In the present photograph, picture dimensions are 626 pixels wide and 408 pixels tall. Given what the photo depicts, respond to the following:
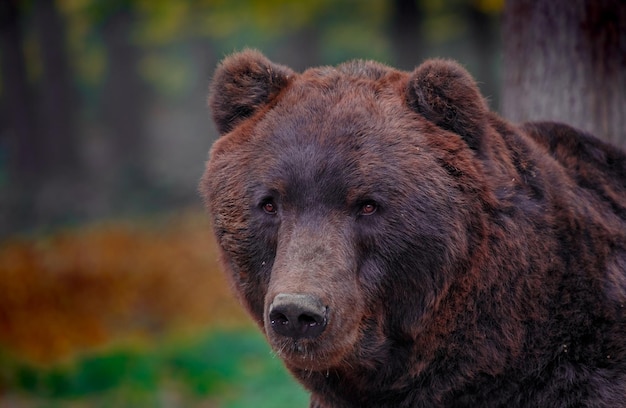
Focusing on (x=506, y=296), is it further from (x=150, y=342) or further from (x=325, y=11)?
(x=325, y=11)

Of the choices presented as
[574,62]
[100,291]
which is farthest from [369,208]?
[100,291]

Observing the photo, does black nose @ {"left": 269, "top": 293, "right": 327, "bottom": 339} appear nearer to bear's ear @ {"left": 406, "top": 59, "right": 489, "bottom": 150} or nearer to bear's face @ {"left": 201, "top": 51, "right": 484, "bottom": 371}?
bear's face @ {"left": 201, "top": 51, "right": 484, "bottom": 371}

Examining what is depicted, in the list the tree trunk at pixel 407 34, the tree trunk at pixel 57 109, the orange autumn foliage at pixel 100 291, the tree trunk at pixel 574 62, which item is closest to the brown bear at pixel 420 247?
the tree trunk at pixel 574 62

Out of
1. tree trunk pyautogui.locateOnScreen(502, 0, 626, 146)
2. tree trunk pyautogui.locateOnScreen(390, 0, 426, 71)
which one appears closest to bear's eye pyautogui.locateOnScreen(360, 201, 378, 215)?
tree trunk pyautogui.locateOnScreen(502, 0, 626, 146)

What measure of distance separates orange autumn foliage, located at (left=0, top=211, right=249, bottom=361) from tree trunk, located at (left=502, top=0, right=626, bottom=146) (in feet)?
21.9

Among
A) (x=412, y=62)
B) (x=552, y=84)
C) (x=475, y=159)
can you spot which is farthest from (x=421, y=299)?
(x=412, y=62)

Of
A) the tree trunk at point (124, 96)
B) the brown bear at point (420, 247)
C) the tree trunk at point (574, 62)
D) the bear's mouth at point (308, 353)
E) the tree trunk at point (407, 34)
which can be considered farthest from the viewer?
the tree trunk at point (124, 96)

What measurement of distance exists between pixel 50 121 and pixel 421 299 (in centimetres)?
1825

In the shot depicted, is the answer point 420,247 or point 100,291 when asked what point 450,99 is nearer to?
point 420,247

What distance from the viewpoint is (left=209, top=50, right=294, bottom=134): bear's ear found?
174 inches

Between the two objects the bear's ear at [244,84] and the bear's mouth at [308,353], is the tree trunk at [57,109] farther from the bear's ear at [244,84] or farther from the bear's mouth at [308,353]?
the bear's mouth at [308,353]

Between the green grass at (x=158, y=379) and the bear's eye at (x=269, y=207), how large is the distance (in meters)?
5.10

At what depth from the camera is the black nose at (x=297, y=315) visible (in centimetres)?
356

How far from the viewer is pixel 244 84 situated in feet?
14.6
